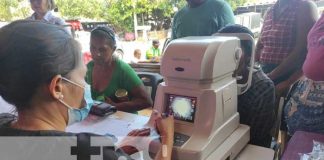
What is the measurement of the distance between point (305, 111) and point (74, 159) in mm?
914

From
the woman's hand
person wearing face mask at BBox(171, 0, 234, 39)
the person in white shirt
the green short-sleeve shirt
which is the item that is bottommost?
the woman's hand

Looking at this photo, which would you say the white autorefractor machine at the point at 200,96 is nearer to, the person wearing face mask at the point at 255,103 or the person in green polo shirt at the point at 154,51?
the person wearing face mask at the point at 255,103

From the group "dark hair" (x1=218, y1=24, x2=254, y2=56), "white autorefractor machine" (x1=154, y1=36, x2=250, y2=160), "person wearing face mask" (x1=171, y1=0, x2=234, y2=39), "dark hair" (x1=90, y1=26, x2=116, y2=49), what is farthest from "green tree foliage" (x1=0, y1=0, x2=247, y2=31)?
"white autorefractor machine" (x1=154, y1=36, x2=250, y2=160)

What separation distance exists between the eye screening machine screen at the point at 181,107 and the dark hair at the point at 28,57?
1.37 ft

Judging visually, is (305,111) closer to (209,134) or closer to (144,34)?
(209,134)

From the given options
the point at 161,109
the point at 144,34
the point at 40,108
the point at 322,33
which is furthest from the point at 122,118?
the point at 144,34

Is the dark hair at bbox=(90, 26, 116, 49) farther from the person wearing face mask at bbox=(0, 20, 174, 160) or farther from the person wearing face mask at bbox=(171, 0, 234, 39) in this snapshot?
the person wearing face mask at bbox=(0, 20, 174, 160)

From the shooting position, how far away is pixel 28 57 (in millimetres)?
662

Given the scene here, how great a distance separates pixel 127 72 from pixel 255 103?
0.86 metres

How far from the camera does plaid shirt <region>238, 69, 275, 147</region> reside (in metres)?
1.25

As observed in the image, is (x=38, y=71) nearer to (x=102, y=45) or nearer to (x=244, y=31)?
(x=244, y=31)

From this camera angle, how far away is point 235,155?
1.07 metres

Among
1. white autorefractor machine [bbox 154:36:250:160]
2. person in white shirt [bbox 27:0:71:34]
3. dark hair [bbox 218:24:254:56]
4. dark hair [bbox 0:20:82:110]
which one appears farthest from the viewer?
person in white shirt [bbox 27:0:71:34]

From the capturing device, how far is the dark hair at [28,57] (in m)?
0.66
